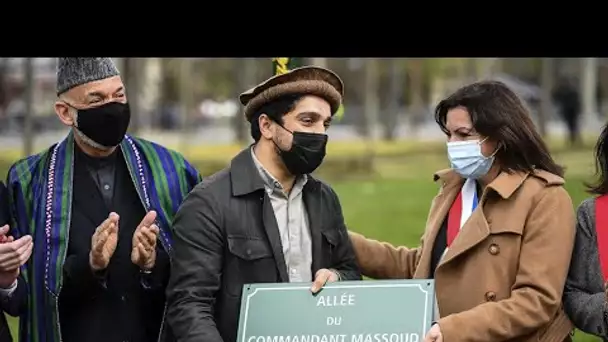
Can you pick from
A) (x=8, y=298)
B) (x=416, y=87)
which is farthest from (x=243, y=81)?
(x=8, y=298)

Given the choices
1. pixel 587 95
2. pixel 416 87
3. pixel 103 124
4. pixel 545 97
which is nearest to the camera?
pixel 103 124

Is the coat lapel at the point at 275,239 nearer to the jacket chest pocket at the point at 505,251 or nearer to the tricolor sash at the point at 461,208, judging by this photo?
the tricolor sash at the point at 461,208

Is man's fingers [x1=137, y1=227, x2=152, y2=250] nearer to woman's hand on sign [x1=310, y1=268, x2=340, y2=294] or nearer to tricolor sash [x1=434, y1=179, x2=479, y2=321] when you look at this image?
woman's hand on sign [x1=310, y1=268, x2=340, y2=294]

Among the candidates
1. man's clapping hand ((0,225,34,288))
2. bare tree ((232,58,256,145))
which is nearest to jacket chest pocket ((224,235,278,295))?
man's clapping hand ((0,225,34,288))

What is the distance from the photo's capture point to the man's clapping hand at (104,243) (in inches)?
202

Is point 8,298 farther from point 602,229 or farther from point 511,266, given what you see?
point 602,229

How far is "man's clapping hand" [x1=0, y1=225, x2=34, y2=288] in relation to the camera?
501cm

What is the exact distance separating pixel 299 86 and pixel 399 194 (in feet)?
45.1

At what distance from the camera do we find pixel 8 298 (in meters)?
5.27

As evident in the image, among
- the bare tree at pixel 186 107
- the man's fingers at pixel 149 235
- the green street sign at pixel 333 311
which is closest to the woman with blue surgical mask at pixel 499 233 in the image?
the green street sign at pixel 333 311

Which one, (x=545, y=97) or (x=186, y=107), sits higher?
(x=545, y=97)

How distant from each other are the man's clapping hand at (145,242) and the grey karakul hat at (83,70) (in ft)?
2.22

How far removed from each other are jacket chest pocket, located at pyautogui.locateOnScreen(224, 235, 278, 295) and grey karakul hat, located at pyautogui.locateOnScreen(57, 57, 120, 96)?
955 mm
